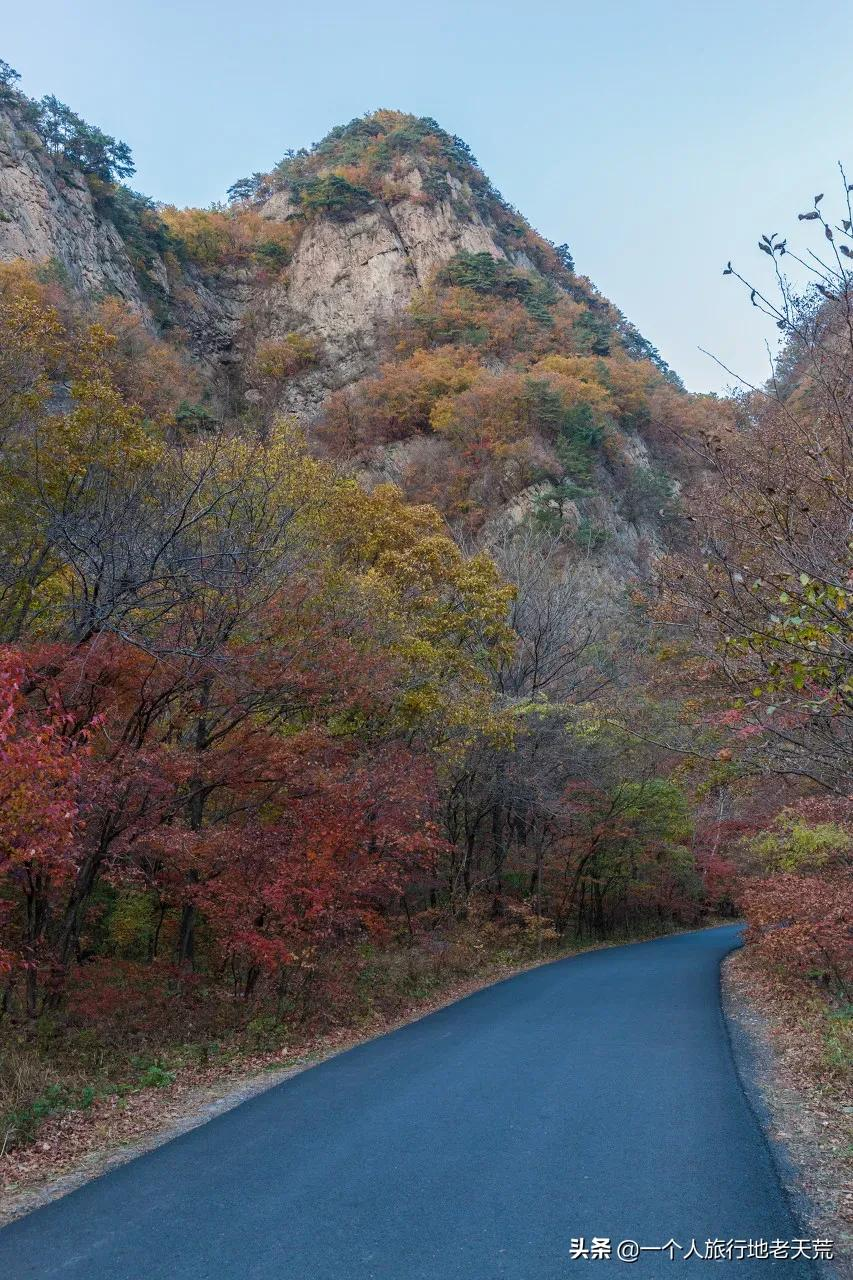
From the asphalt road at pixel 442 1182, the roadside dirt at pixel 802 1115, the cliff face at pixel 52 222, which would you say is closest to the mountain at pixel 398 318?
the cliff face at pixel 52 222

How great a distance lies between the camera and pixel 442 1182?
18.3 feet

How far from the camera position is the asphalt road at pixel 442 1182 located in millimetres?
4492

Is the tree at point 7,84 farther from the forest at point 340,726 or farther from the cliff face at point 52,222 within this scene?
the forest at point 340,726

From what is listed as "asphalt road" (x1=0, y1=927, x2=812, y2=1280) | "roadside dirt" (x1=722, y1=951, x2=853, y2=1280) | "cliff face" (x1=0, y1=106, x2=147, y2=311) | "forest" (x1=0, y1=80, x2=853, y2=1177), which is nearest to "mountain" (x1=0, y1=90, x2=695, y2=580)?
"cliff face" (x1=0, y1=106, x2=147, y2=311)

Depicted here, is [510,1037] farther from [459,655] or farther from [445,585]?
[445,585]

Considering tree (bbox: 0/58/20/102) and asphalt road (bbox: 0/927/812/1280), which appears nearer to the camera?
asphalt road (bbox: 0/927/812/1280)

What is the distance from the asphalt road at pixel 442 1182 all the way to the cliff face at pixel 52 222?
4276 centimetres

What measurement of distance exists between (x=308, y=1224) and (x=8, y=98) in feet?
191

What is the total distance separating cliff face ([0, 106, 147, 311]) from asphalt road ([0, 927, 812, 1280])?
140 ft

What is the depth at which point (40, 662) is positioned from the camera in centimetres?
920

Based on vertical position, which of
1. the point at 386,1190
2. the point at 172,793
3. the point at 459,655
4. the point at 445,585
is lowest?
the point at 386,1190

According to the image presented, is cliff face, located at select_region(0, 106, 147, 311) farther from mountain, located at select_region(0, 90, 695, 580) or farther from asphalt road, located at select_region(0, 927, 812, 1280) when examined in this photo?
asphalt road, located at select_region(0, 927, 812, 1280)

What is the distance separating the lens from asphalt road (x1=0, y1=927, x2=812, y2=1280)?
4492mm

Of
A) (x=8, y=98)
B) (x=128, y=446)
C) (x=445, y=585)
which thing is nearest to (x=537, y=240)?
(x=8, y=98)
